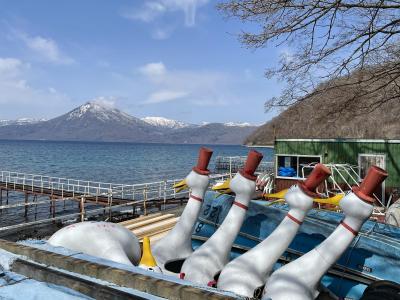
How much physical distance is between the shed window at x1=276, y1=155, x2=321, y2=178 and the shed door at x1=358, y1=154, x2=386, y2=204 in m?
1.91

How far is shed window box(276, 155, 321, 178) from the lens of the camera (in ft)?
59.3

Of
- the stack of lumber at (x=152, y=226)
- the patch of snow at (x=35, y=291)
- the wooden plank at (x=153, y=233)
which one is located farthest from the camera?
the stack of lumber at (x=152, y=226)

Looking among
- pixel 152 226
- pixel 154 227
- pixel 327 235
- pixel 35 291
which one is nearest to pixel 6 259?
pixel 35 291

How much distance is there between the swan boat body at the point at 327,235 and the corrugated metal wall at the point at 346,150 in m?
9.35

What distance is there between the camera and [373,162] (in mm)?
16062

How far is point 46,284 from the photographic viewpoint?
271 centimetres

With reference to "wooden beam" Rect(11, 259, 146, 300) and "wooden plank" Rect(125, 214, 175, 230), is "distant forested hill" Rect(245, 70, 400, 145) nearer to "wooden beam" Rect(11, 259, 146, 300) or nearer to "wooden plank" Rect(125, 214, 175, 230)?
"wooden plank" Rect(125, 214, 175, 230)

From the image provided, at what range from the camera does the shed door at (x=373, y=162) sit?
51.7 feet

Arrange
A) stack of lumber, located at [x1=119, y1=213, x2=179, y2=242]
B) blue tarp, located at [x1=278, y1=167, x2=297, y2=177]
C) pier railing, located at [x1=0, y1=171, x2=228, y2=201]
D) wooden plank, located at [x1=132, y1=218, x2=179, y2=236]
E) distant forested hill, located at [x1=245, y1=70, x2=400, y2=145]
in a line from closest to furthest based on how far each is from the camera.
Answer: distant forested hill, located at [x1=245, y1=70, x2=400, y2=145]
stack of lumber, located at [x1=119, y1=213, x2=179, y2=242]
wooden plank, located at [x1=132, y1=218, x2=179, y2=236]
pier railing, located at [x1=0, y1=171, x2=228, y2=201]
blue tarp, located at [x1=278, y1=167, x2=297, y2=177]

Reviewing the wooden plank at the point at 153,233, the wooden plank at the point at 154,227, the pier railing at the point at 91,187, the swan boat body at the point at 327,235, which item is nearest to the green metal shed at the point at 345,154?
the pier railing at the point at 91,187

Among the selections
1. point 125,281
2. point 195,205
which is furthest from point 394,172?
point 125,281

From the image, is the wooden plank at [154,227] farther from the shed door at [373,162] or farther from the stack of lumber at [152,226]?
the shed door at [373,162]

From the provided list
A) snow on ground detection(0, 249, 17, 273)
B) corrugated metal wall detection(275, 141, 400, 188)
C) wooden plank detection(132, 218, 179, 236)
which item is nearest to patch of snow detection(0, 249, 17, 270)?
snow on ground detection(0, 249, 17, 273)

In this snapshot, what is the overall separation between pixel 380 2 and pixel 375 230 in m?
3.92
